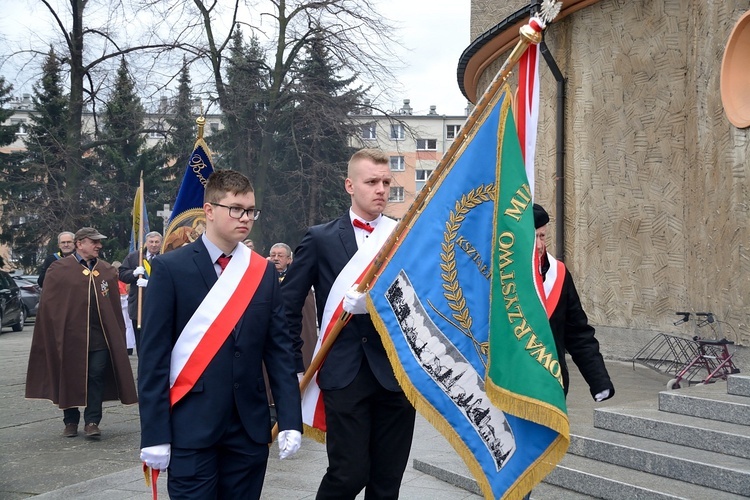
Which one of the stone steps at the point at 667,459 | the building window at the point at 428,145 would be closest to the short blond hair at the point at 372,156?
the stone steps at the point at 667,459

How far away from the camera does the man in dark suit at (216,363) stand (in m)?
3.69

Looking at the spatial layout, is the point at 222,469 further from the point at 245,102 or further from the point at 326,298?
the point at 245,102

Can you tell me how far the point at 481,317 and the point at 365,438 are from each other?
80 cm

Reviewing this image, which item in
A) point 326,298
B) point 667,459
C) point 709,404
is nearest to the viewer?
point 326,298

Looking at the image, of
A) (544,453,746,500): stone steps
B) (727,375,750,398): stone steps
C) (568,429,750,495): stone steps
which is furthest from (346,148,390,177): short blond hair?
(727,375,750,398): stone steps

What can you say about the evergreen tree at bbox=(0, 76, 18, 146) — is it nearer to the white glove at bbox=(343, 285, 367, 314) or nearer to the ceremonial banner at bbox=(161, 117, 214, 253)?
the ceremonial banner at bbox=(161, 117, 214, 253)

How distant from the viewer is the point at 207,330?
3.81 metres

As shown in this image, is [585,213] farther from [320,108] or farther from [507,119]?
[320,108]

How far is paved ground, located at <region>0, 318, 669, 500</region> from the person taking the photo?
6.38 m

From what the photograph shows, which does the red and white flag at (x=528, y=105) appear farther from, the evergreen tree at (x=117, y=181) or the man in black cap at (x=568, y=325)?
the evergreen tree at (x=117, y=181)

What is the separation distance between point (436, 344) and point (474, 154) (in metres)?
0.94

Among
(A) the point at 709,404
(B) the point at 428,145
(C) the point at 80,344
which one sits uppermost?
(B) the point at 428,145

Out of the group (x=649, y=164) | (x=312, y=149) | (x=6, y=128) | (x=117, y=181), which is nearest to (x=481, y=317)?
(x=649, y=164)

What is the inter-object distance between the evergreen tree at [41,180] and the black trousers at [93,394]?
19.7 metres
